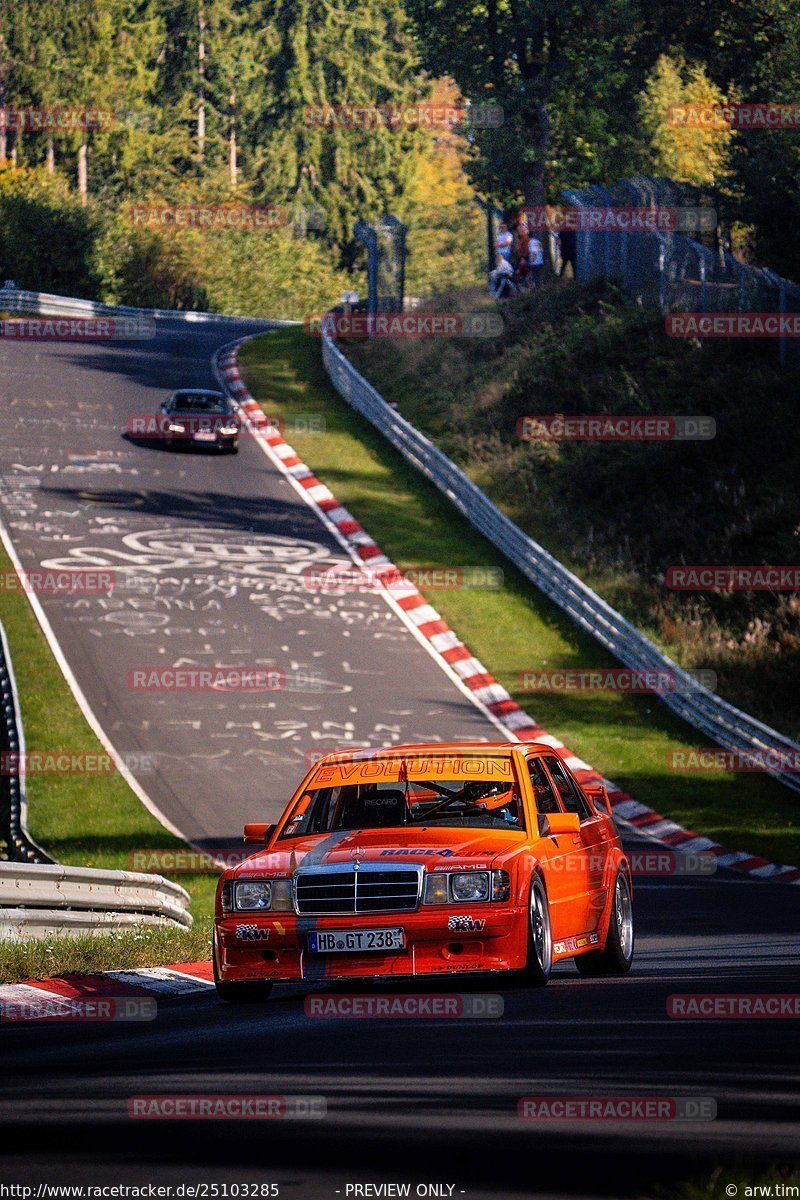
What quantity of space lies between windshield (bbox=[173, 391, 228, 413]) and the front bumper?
31507mm

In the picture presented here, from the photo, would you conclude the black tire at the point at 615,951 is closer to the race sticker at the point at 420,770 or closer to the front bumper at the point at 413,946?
the race sticker at the point at 420,770

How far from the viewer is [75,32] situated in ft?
324

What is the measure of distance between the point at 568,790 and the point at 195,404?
30.0 metres

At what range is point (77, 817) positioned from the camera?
21188 mm

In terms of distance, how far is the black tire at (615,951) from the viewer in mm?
10891

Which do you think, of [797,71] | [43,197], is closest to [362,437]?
[797,71]

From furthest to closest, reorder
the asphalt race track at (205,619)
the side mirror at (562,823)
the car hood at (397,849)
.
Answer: the asphalt race track at (205,619) < the side mirror at (562,823) < the car hood at (397,849)

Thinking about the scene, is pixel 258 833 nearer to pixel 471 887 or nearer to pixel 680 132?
pixel 471 887

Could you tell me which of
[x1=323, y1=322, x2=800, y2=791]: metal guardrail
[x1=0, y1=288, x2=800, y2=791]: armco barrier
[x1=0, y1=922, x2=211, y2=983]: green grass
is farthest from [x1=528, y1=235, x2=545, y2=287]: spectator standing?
[x1=0, y1=922, x2=211, y2=983]: green grass

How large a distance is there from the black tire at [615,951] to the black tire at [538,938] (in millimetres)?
1066

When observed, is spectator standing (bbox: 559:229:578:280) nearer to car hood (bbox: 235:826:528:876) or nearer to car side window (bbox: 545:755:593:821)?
car side window (bbox: 545:755:593:821)

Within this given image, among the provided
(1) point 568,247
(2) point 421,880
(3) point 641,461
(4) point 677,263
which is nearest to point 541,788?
(2) point 421,880

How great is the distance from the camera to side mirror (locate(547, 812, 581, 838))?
10.5m

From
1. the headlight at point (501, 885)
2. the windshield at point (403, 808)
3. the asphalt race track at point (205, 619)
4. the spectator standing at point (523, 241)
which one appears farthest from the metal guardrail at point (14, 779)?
the spectator standing at point (523, 241)
